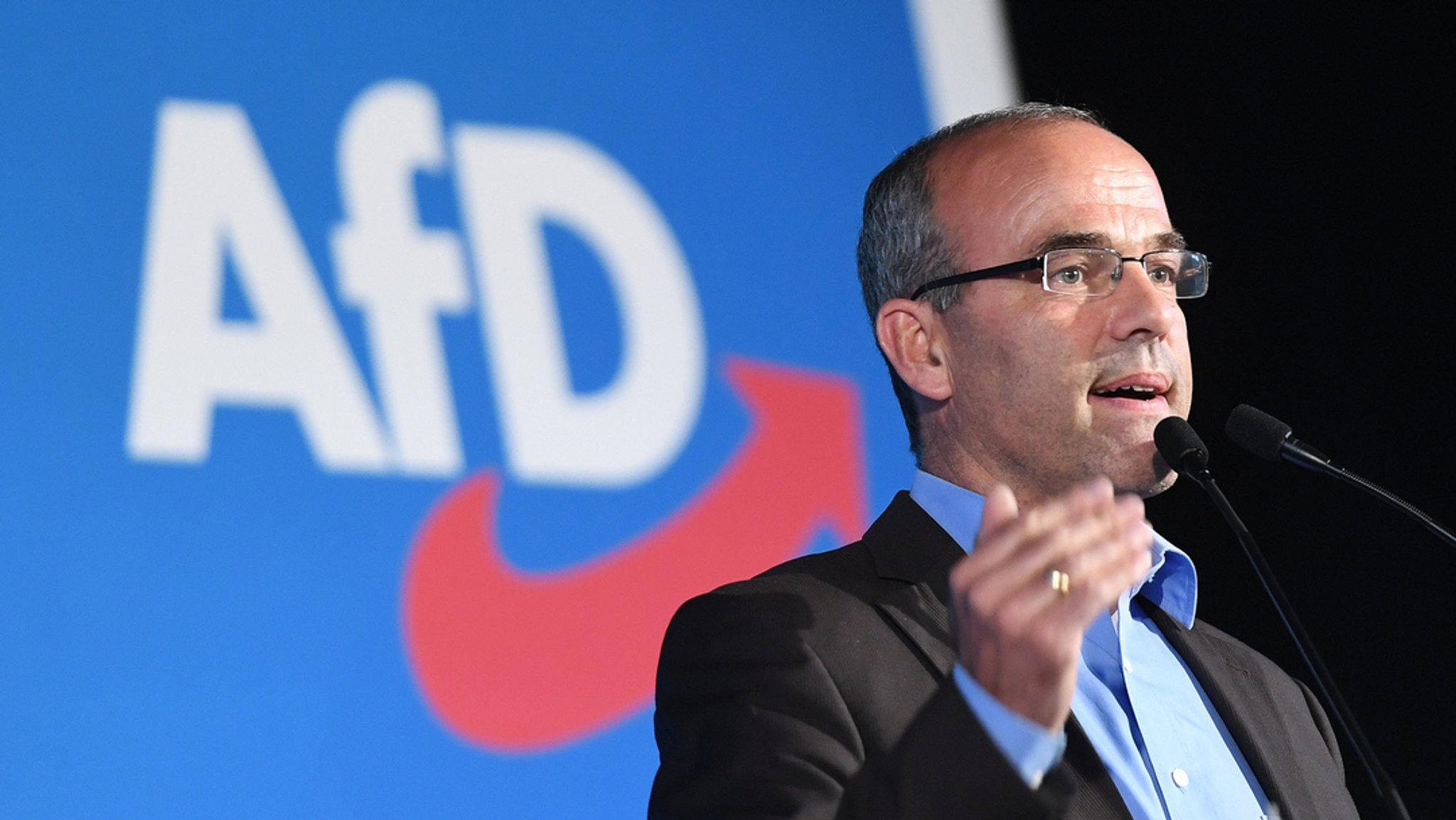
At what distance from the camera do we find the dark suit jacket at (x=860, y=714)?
1.21 metres

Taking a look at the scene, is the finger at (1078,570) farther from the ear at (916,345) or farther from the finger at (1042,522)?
the ear at (916,345)

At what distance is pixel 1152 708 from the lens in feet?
5.86

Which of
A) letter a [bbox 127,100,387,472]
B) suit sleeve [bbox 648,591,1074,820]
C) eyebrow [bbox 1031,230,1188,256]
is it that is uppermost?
letter a [bbox 127,100,387,472]

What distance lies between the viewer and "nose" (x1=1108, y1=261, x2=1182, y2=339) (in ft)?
6.03

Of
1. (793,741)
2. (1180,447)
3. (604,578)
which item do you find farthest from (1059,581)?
(604,578)

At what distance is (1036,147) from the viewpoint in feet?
6.50

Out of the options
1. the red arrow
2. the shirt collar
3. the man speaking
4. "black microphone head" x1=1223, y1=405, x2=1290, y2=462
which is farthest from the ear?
the red arrow

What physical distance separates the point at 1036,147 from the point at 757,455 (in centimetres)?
93

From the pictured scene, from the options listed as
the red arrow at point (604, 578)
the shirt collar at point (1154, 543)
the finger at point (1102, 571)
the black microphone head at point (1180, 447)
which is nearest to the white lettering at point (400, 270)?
the red arrow at point (604, 578)

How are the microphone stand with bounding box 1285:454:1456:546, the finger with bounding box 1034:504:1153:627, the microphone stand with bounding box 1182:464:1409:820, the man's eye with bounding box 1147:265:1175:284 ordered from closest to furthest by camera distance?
the finger with bounding box 1034:504:1153:627 → the microphone stand with bounding box 1182:464:1409:820 → the microphone stand with bounding box 1285:454:1456:546 → the man's eye with bounding box 1147:265:1175:284

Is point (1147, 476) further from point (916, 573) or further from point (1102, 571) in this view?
point (1102, 571)

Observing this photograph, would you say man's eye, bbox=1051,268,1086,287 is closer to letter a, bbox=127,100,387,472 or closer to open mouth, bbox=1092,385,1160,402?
open mouth, bbox=1092,385,1160,402

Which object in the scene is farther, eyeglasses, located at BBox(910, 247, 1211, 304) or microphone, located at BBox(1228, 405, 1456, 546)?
eyeglasses, located at BBox(910, 247, 1211, 304)

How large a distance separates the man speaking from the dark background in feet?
3.89
